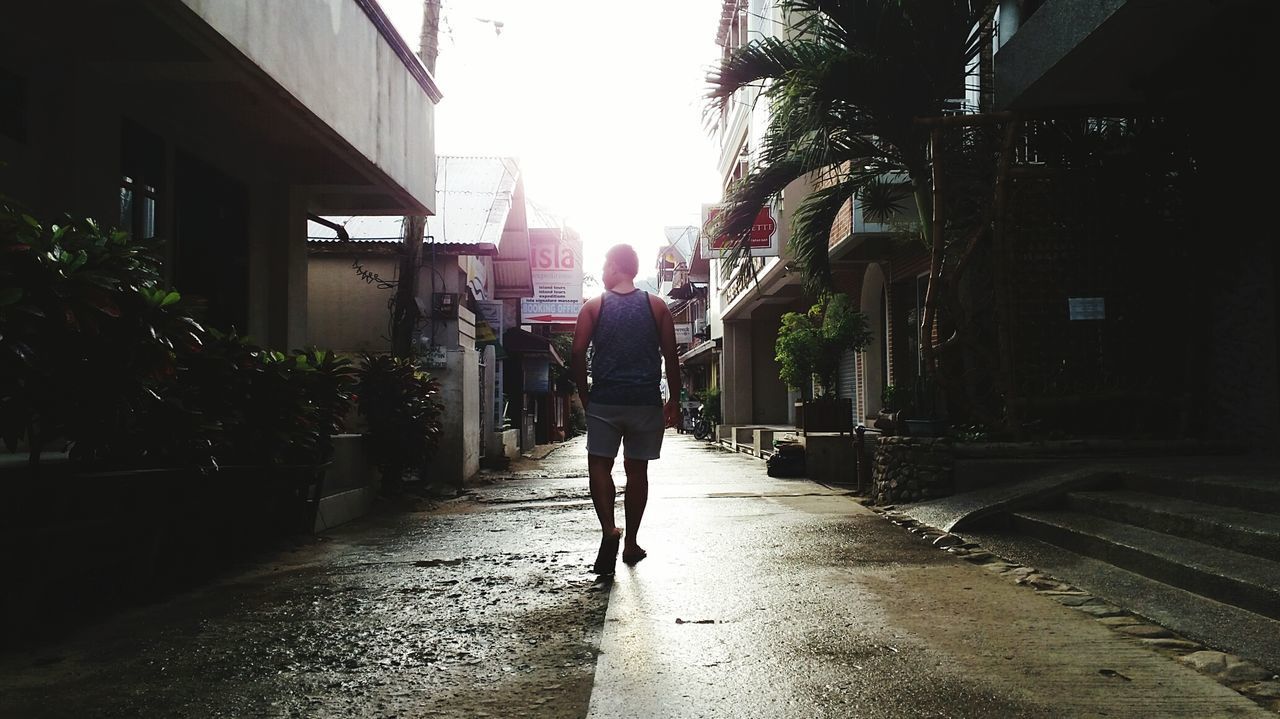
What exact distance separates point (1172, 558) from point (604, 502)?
278cm

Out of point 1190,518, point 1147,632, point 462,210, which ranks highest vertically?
point 462,210

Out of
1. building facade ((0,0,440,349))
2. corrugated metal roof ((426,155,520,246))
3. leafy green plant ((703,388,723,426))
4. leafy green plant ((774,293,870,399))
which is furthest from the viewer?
leafy green plant ((703,388,723,426))

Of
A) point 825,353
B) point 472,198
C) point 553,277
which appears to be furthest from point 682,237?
point 825,353

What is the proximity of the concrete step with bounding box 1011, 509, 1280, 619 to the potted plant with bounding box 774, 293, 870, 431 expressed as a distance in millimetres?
6830

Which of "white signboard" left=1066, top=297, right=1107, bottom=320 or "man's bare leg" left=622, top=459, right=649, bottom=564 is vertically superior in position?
"white signboard" left=1066, top=297, right=1107, bottom=320

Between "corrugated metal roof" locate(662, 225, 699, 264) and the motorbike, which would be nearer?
the motorbike

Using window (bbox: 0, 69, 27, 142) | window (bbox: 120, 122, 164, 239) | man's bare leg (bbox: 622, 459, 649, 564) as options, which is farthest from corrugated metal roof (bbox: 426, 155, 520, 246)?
man's bare leg (bbox: 622, 459, 649, 564)

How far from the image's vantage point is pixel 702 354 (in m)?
38.2

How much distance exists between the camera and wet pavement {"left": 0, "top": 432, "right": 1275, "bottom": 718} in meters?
2.70

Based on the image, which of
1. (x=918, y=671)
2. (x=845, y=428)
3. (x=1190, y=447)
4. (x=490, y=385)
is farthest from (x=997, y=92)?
(x=490, y=385)

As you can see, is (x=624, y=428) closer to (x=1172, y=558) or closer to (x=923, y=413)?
(x=1172, y=558)

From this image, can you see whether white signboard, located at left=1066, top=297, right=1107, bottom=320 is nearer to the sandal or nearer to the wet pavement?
the wet pavement

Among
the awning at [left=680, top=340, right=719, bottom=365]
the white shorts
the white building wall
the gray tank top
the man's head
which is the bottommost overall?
the white shorts

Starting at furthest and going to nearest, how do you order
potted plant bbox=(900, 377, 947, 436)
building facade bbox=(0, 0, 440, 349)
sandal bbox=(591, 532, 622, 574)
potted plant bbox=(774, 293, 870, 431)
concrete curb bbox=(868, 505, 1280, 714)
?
potted plant bbox=(774, 293, 870, 431) → potted plant bbox=(900, 377, 947, 436) → building facade bbox=(0, 0, 440, 349) → sandal bbox=(591, 532, 622, 574) → concrete curb bbox=(868, 505, 1280, 714)
